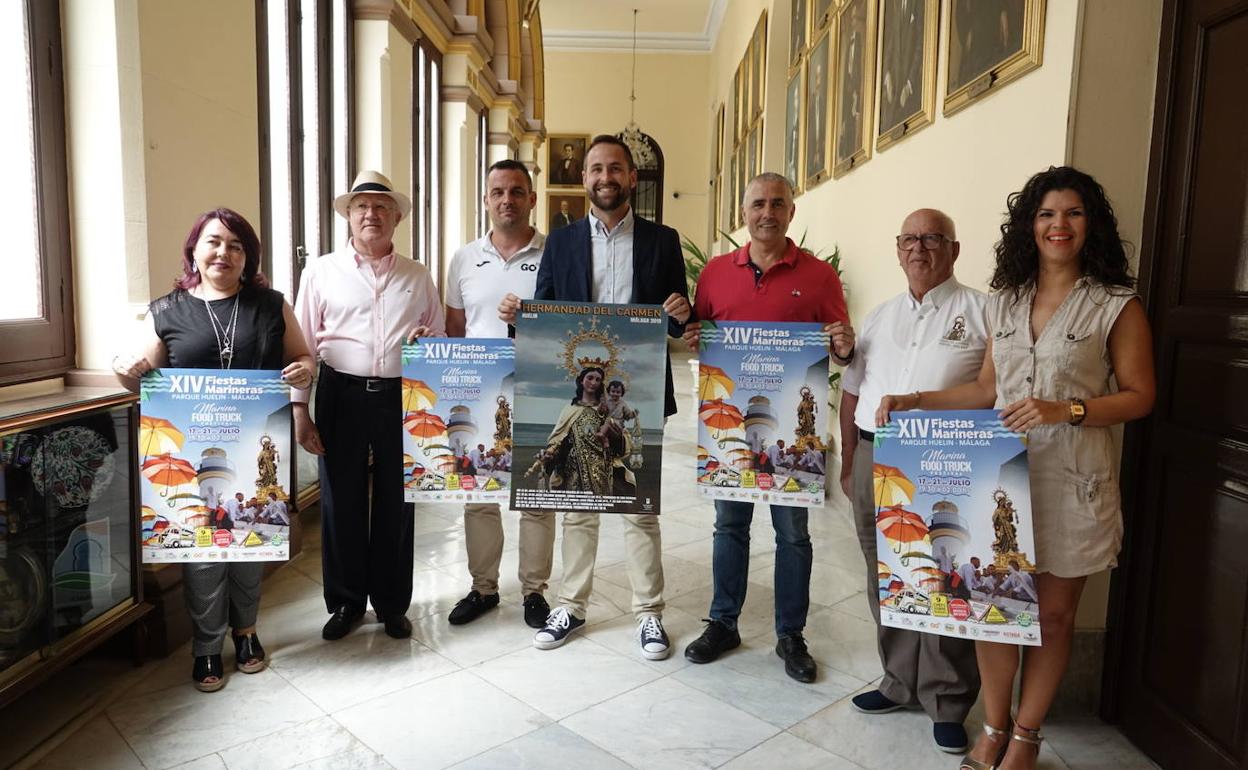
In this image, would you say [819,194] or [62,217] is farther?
[819,194]

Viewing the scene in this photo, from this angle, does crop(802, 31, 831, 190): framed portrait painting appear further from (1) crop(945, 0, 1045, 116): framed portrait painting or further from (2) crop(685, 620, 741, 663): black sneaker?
(2) crop(685, 620, 741, 663): black sneaker

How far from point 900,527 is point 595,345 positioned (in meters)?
1.23

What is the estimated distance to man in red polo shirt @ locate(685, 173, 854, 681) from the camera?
3229 mm

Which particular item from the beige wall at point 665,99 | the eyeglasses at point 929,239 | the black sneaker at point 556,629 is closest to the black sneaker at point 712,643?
the black sneaker at point 556,629

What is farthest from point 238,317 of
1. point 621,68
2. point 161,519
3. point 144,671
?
point 621,68

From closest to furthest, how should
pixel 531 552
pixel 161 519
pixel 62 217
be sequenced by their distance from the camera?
pixel 161 519, pixel 62 217, pixel 531 552

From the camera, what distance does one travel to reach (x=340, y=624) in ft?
12.3

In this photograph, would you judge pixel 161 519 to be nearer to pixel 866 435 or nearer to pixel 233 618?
pixel 233 618

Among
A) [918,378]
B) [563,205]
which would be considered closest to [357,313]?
[918,378]

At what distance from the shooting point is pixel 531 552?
157 inches

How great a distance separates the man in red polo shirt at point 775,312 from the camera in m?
3.23

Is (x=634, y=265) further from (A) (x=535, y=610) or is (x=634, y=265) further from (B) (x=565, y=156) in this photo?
(B) (x=565, y=156)

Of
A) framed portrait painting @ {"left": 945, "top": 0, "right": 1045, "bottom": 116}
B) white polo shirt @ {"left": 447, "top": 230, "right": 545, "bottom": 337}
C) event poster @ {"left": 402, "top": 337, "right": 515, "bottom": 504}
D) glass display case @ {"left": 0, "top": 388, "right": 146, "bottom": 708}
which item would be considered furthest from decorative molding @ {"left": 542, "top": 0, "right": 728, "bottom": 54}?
glass display case @ {"left": 0, "top": 388, "right": 146, "bottom": 708}

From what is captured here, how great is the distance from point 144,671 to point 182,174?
212 cm
